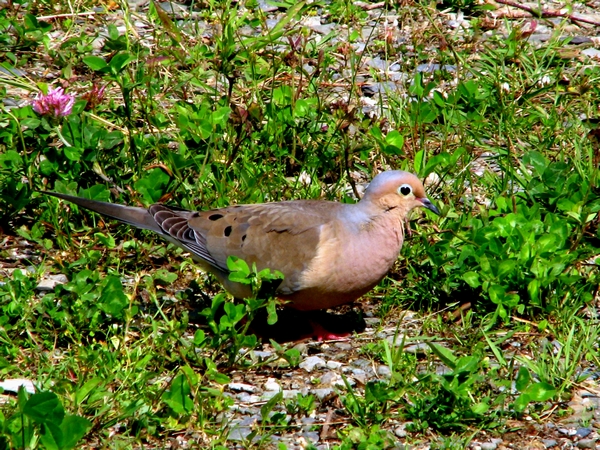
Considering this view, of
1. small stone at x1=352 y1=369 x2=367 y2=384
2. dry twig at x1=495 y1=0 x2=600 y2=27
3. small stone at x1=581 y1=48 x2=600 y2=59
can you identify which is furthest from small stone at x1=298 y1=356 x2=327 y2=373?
dry twig at x1=495 y1=0 x2=600 y2=27

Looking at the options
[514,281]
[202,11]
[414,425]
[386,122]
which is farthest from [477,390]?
[202,11]

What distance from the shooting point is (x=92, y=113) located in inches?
205

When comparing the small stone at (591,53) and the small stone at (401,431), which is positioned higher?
the small stone at (591,53)

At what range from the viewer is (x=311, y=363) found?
12.5 ft

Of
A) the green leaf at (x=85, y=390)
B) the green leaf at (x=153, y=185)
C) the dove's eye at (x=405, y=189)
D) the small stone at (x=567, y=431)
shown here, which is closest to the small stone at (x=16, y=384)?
the green leaf at (x=85, y=390)

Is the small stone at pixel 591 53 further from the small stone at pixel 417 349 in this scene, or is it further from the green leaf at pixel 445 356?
the green leaf at pixel 445 356

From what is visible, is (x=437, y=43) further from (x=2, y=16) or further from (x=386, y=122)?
(x=2, y=16)

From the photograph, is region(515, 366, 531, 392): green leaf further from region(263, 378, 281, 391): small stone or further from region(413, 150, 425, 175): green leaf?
region(413, 150, 425, 175): green leaf

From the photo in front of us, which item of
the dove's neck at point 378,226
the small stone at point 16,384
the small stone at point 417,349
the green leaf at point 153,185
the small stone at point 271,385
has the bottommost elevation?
the small stone at point 16,384

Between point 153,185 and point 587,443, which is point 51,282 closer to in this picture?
point 153,185

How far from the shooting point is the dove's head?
4086 mm

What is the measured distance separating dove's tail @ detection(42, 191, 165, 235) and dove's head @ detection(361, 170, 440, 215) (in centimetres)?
106

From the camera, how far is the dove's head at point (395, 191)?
13.4ft

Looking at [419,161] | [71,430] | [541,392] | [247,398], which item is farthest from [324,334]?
[71,430]
